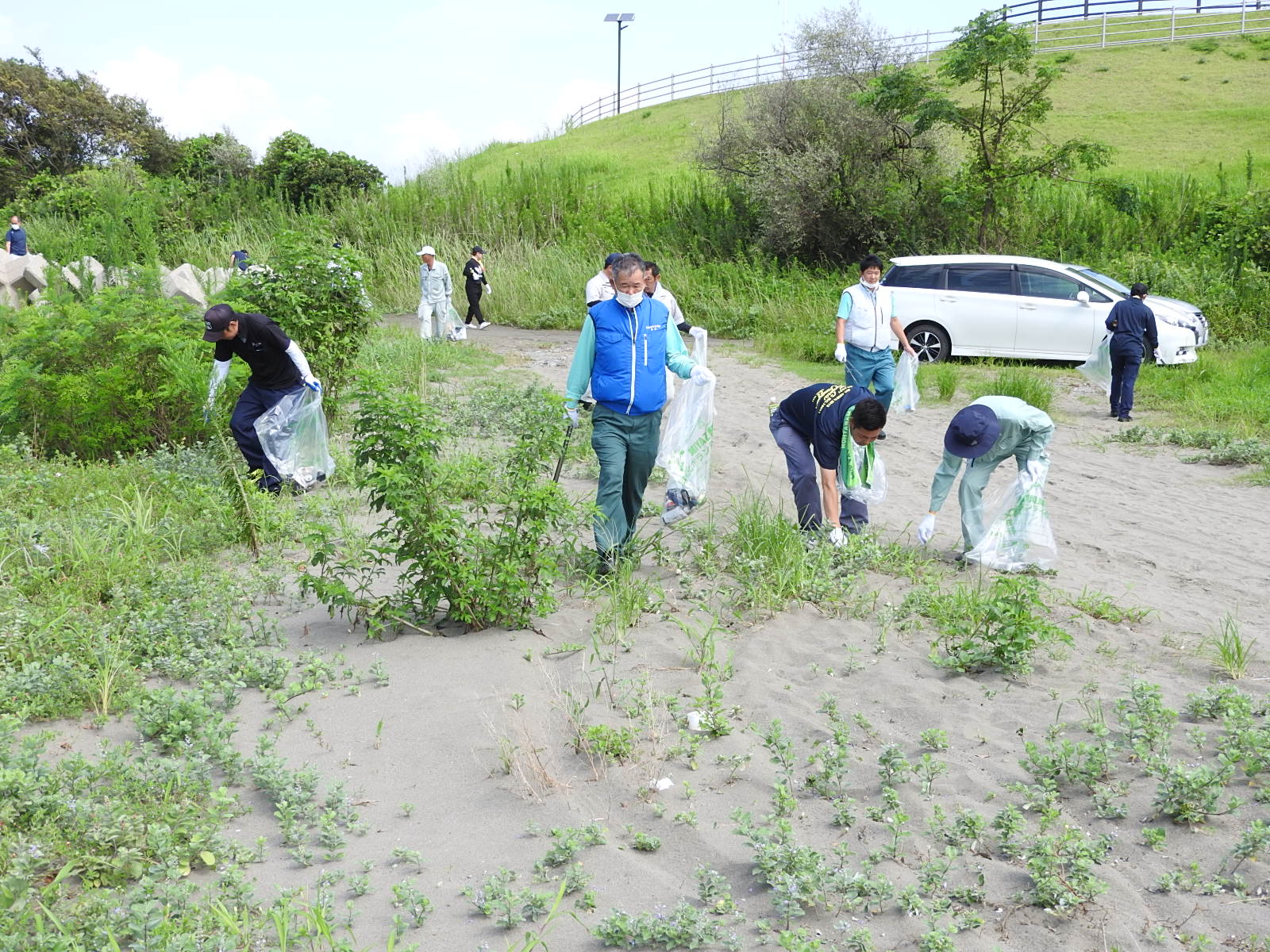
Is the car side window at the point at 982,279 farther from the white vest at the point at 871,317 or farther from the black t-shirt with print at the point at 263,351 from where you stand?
the black t-shirt with print at the point at 263,351

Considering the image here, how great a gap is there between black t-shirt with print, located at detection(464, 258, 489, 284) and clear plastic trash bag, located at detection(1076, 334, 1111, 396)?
11.6 m

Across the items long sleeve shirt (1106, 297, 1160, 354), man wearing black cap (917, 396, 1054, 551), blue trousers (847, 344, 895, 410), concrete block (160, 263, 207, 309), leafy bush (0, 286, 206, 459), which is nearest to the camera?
man wearing black cap (917, 396, 1054, 551)

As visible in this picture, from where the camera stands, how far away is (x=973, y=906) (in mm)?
3453

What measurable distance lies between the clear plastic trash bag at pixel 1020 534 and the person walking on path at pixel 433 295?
1147 centimetres

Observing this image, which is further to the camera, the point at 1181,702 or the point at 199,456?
the point at 199,456

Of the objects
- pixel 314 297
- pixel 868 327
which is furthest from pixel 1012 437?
pixel 314 297

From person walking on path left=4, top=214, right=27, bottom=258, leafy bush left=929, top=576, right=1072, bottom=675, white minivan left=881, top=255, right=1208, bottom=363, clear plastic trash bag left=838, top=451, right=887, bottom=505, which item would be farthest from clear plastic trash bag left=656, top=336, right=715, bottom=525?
person walking on path left=4, top=214, right=27, bottom=258

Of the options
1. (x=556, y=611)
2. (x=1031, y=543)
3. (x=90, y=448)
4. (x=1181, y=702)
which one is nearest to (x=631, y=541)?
Answer: (x=556, y=611)

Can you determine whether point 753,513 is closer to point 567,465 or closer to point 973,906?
point 567,465

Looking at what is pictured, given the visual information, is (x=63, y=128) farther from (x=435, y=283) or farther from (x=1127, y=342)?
(x=1127, y=342)

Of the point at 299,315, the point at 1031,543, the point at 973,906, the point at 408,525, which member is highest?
the point at 299,315

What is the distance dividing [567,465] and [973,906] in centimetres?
592

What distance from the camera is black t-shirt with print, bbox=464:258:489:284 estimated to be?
2022cm

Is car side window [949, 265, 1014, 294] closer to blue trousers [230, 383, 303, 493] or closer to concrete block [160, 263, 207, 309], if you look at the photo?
blue trousers [230, 383, 303, 493]
